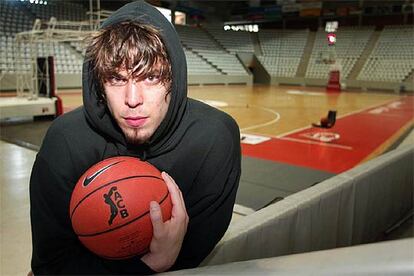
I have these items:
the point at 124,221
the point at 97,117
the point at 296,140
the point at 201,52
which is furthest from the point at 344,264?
the point at 201,52

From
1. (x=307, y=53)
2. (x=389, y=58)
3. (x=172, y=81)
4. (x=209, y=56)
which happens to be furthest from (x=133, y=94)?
(x=209, y=56)

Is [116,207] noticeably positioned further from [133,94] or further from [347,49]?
[347,49]

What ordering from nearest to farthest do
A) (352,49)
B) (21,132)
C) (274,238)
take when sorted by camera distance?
(274,238) → (21,132) → (352,49)

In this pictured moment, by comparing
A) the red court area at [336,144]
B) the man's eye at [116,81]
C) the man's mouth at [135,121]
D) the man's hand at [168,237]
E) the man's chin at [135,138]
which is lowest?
the red court area at [336,144]

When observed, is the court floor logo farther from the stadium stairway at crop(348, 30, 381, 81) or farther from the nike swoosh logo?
the stadium stairway at crop(348, 30, 381, 81)

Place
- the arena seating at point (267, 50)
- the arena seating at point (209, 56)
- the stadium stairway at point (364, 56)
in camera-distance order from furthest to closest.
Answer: the arena seating at point (209, 56), the stadium stairway at point (364, 56), the arena seating at point (267, 50)

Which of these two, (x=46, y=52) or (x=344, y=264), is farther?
(x=46, y=52)

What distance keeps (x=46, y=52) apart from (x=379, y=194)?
8.85 metres

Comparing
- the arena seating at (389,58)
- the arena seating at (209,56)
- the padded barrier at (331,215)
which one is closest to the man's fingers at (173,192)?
the padded barrier at (331,215)

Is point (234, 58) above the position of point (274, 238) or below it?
above

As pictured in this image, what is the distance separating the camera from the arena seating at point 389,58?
28.7 feet

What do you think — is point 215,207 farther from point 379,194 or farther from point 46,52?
point 46,52

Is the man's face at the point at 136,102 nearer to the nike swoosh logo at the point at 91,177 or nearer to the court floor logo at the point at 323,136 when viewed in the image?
the nike swoosh logo at the point at 91,177

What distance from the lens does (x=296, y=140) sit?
5367 millimetres
